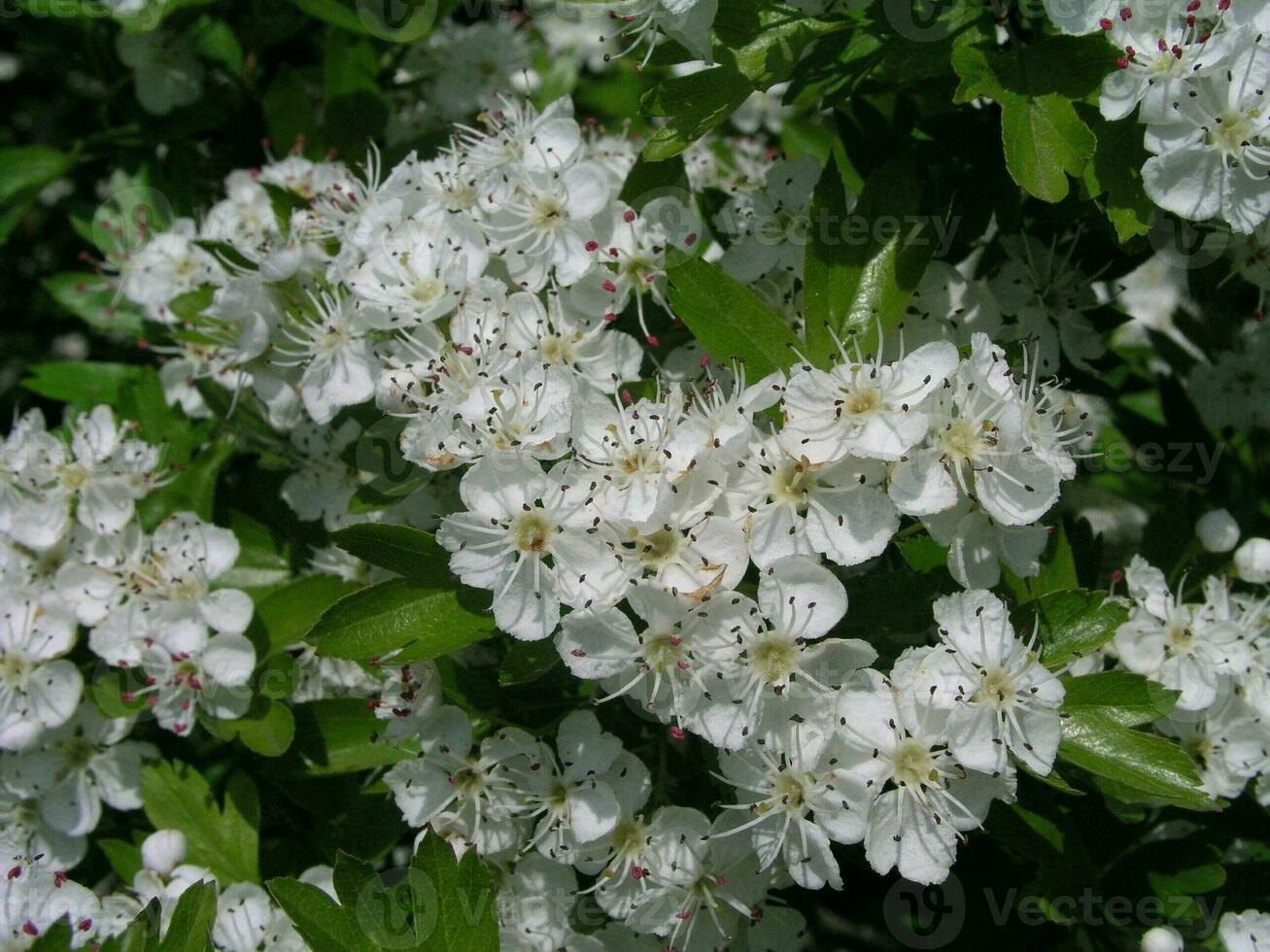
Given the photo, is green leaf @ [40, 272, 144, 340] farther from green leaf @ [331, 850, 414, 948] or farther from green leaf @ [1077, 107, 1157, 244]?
green leaf @ [1077, 107, 1157, 244]

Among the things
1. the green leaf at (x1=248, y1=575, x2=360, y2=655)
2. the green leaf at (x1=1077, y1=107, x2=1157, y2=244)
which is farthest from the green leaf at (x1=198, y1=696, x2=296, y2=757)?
the green leaf at (x1=1077, y1=107, x2=1157, y2=244)

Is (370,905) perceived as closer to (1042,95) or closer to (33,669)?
(33,669)

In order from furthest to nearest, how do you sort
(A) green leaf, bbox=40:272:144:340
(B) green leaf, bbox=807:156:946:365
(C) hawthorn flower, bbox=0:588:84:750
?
(A) green leaf, bbox=40:272:144:340, (C) hawthorn flower, bbox=0:588:84:750, (B) green leaf, bbox=807:156:946:365

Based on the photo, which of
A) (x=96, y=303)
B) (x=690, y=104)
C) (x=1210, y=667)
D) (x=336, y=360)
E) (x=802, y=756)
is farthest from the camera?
(x=96, y=303)

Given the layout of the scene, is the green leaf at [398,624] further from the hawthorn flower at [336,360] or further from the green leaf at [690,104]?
the green leaf at [690,104]

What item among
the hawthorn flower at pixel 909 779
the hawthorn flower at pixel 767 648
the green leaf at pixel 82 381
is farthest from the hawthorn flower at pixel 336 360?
the hawthorn flower at pixel 909 779

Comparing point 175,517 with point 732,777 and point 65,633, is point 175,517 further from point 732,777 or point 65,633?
point 732,777

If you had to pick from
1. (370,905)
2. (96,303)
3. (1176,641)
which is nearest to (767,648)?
(370,905)
